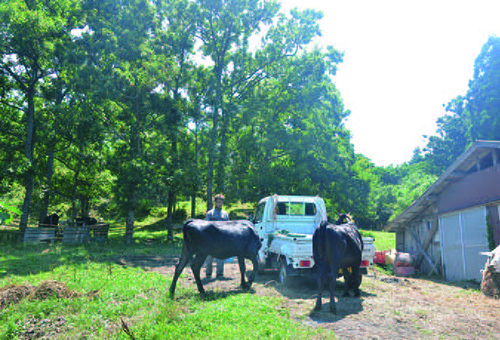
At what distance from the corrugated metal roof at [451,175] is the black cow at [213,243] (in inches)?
335

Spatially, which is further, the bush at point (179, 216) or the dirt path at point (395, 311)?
the bush at point (179, 216)

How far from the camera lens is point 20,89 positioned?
2412cm

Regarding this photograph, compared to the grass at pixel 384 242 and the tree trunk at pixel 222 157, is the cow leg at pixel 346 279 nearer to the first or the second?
the grass at pixel 384 242

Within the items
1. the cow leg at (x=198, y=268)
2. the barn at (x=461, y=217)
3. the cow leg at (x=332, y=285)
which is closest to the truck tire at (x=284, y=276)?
the cow leg at (x=332, y=285)

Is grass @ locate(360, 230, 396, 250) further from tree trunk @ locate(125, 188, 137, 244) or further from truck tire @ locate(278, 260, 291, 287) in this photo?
tree trunk @ locate(125, 188, 137, 244)

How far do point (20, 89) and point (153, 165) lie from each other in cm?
1114

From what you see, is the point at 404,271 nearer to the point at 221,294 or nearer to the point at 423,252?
the point at 423,252

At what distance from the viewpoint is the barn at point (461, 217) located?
37.4 ft

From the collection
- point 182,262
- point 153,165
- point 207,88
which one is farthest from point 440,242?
point 207,88

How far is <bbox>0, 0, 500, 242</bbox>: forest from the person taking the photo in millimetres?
21484

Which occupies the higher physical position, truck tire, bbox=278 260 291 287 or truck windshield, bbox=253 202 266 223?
truck windshield, bbox=253 202 266 223

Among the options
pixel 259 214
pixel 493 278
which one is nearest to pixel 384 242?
pixel 259 214

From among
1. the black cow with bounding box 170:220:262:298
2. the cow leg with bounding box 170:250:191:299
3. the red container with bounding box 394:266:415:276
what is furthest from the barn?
the cow leg with bounding box 170:250:191:299

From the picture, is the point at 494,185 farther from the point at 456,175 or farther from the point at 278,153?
the point at 278,153
